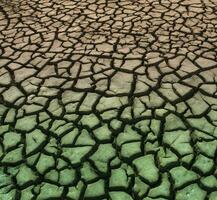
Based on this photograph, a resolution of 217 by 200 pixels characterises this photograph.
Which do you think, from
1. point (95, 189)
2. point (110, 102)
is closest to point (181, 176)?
point (95, 189)

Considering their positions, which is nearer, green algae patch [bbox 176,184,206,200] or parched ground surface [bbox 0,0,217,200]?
green algae patch [bbox 176,184,206,200]

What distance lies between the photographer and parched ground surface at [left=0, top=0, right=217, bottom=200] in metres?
2.47

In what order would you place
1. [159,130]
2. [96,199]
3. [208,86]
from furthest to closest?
[208,86] < [159,130] < [96,199]

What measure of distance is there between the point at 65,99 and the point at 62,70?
0.45m

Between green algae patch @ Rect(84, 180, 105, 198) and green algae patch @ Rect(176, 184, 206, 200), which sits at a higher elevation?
green algae patch @ Rect(176, 184, 206, 200)

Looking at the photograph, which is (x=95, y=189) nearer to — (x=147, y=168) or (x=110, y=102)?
(x=147, y=168)

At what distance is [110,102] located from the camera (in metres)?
3.08

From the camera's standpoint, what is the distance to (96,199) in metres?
2.36

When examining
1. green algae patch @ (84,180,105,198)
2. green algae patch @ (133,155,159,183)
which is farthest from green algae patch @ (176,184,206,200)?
green algae patch @ (84,180,105,198)

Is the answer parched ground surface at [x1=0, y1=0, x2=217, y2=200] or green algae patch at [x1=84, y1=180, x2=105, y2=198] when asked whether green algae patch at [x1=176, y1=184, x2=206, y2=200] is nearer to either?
parched ground surface at [x1=0, y1=0, x2=217, y2=200]

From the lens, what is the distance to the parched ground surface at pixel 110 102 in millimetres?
2469

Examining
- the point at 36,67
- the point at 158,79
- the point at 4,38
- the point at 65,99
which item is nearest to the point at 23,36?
the point at 4,38

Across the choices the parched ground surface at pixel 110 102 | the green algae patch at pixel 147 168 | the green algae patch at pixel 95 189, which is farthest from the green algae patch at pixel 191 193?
the green algae patch at pixel 95 189

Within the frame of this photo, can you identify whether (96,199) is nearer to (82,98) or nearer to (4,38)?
(82,98)
